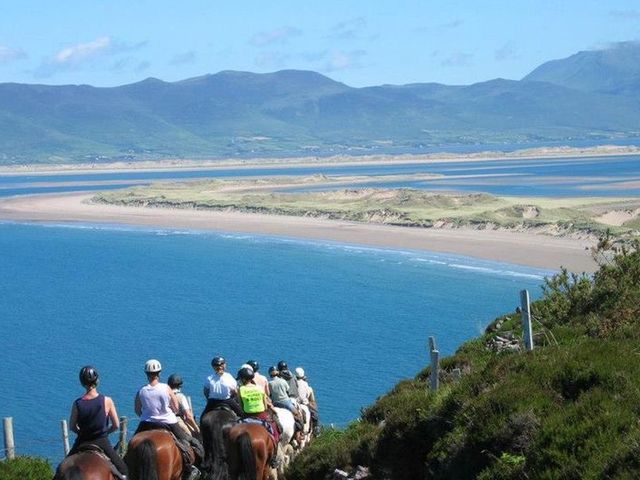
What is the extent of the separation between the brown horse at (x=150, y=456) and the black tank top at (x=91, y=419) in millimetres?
905

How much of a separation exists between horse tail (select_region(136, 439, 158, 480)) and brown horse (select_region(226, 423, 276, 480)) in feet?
3.53

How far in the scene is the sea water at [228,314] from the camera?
29.3 m

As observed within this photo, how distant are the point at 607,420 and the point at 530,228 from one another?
58.6m

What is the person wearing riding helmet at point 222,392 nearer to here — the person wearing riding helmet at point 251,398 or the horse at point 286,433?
the person wearing riding helmet at point 251,398

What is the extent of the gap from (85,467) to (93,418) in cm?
42

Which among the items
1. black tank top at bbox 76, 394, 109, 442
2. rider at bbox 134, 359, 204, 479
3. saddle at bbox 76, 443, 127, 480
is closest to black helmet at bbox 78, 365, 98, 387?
black tank top at bbox 76, 394, 109, 442

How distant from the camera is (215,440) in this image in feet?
38.7

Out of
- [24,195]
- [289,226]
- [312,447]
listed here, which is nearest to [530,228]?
[289,226]

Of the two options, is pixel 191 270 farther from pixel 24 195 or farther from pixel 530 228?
pixel 24 195

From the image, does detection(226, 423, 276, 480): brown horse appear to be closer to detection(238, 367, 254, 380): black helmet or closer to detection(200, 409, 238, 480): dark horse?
detection(200, 409, 238, 480): dark horse

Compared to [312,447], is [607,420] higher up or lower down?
higher up

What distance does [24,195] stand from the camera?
130 m

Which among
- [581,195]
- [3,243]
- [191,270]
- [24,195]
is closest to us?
[191,270]

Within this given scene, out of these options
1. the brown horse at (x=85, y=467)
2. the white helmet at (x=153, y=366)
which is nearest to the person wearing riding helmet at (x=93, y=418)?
the brown horse at (x=85, y=467)
